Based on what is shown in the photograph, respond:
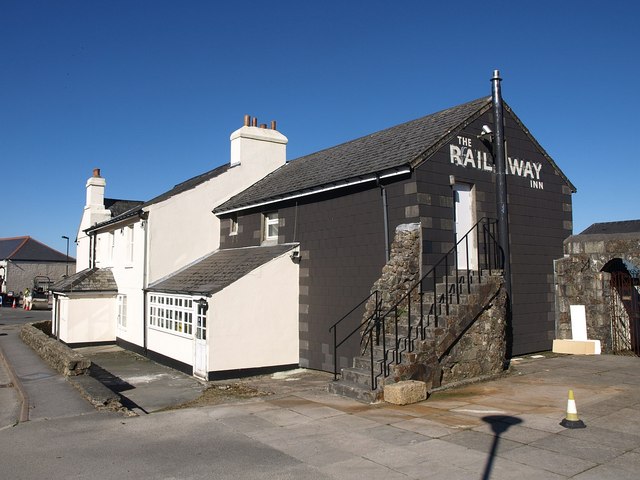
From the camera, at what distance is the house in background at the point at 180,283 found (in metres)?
14.0

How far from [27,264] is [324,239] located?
5387 centimetres

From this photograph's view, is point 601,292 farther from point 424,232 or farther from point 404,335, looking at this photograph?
point 404,335

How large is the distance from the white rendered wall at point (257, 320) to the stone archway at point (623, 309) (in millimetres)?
9271

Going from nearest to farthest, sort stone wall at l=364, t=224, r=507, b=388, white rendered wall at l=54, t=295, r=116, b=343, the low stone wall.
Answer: stone wall at l=364, t=224, r=507, b=388 → the low stone wall → white rendered wall at l=54, t=295, r=116, b=343

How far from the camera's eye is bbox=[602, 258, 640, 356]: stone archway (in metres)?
14.9

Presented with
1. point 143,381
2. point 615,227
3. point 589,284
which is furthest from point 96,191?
point 615,227

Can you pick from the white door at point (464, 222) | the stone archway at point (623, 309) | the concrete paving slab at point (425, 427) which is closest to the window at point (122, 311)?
the white door at point (464, 222)

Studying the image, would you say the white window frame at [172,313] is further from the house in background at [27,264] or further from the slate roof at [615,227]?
the house in background at [27,264]

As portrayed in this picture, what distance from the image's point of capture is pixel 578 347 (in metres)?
14.6

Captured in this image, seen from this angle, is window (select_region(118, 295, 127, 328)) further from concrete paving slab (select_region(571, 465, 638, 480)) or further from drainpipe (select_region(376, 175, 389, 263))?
concrete paving slab (select_region(571, 465, 638, 480))

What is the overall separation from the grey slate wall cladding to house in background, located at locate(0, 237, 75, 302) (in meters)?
47.8

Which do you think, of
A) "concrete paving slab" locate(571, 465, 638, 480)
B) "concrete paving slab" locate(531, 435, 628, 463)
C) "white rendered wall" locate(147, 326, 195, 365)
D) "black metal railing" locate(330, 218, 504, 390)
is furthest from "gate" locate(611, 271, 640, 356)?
"white rendered wall" locate(147, 326, 195, 365)

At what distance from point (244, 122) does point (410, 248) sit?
11.3m

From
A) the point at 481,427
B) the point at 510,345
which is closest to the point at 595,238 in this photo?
the point at 510,345
